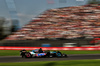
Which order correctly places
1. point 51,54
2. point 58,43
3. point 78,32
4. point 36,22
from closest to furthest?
point 51,54 → point 58,43 → point 78,32 → point 36,22

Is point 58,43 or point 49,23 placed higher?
point 49,23

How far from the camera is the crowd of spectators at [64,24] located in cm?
2370

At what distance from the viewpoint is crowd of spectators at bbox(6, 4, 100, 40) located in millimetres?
23703

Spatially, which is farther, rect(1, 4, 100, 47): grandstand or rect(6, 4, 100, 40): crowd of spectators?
rect(6, 4, 100, 40): crowd of spectators

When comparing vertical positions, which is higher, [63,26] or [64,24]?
[64,24]

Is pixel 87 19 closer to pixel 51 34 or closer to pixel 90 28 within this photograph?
pixel 90 28

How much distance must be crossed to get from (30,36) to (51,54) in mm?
12835

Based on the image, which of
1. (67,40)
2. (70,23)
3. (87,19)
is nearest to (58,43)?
(67,40)

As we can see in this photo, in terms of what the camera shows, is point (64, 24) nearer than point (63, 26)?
No

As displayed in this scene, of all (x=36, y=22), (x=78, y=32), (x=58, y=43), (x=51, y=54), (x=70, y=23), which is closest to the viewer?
(x=51, y=54)

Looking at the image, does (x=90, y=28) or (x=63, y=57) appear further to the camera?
(x=90, y=28)

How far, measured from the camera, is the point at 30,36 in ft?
81.0

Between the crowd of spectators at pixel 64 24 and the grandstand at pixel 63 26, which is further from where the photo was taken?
the crowd of spectators at pixel 64 24

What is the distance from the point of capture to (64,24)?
1027 inches
